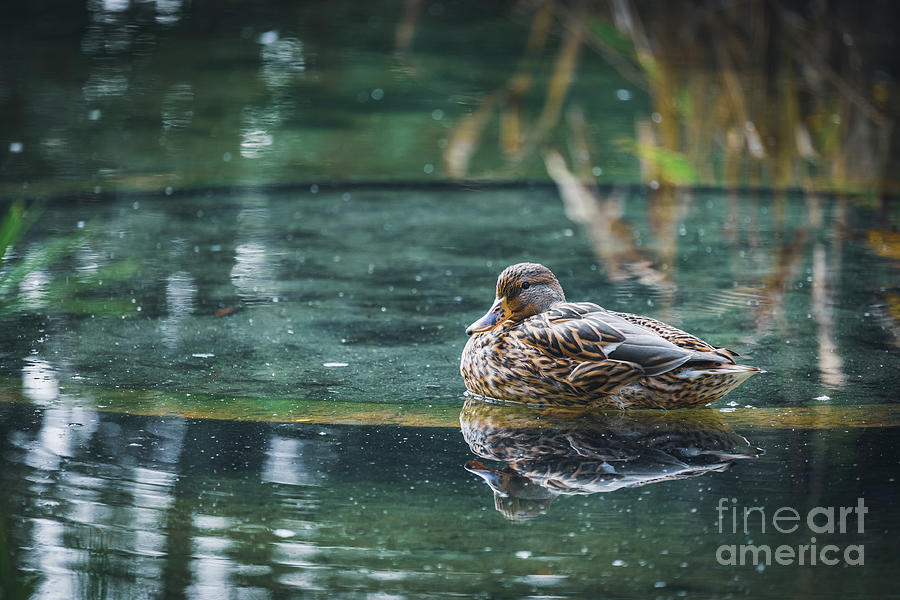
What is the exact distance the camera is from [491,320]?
4789 mm

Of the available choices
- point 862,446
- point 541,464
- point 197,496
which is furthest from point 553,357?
point 197,496

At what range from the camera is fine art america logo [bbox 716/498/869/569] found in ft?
11.1

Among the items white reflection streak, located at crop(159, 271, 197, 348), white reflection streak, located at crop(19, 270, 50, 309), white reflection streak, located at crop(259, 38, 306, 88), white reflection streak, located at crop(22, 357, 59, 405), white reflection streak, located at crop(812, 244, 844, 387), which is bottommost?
white reflection streak, located at crop(19, 270, 50, 309)

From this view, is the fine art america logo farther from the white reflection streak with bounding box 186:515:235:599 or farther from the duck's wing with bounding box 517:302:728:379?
the white reflection streak with bounding box 186:515:235:599

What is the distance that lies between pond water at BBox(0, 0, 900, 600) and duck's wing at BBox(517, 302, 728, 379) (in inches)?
8.3

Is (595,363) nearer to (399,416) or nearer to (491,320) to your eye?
(491,320)

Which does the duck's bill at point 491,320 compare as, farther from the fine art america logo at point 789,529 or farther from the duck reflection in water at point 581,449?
the fine art america logo at point 789,529

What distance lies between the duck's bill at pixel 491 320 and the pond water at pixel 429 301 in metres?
0.26

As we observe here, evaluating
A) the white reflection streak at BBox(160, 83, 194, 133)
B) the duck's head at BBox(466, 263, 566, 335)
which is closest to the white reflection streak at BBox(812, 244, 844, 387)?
the duck's head at BBox(466, 263, 566, 335)

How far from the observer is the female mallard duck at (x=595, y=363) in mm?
4395

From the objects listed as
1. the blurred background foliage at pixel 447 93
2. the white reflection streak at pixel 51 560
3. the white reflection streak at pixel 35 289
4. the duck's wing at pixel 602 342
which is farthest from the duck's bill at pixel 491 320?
the blurred background foliage at pixel 447 93

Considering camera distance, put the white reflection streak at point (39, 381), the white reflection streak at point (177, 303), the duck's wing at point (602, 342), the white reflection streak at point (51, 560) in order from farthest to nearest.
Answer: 1. the white reflection streak at point (177, 303)
2. the white reflection streak at point (39, 381)
3. the duck's wing at point (602, 342)
4. the white reflection streak at point (51, 560)

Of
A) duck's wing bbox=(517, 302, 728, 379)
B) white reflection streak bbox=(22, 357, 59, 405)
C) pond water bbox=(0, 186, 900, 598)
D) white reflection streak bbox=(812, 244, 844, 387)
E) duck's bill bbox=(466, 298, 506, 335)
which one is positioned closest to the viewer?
pond water bbox=(0, 186, 900, 598)

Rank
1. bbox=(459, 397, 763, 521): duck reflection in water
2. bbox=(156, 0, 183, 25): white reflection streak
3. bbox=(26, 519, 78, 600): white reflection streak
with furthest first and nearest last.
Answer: bbox=(156, 0, 183, 25): white reflection streak, bbox=(459, 397, 763, 521): duck reflection in water, bbox=(26, 519, 78, 600): white reflection streak
